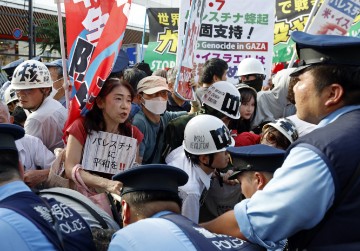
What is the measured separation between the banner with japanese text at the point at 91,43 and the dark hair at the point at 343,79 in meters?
1.90

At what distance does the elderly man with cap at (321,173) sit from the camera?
1685 mm

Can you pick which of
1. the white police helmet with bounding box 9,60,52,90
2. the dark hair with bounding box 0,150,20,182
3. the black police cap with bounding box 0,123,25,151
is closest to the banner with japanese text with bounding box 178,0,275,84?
the white police helmet with bounding box 9,60,52,90

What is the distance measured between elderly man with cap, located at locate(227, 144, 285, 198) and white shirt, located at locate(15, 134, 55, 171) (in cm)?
197

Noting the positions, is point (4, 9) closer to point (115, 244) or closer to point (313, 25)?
point (313, 25)

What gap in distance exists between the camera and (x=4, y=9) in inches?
712

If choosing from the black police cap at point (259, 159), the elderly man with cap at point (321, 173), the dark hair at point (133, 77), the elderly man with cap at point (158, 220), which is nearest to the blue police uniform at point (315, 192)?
the elderly man with cap at point (321, 173)

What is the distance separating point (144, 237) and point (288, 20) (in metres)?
→ 8.52

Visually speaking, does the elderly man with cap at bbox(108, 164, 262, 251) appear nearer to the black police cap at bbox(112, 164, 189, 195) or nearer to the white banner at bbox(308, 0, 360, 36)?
the black police cap at bbox(112, 164, 189, 195)

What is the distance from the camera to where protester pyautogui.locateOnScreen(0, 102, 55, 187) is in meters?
3.69

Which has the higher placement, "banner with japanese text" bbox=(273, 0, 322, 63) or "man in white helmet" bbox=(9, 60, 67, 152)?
"banner with japanese text" bbox=(273, 0, 322, 63)

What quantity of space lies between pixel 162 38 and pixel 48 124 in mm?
6212

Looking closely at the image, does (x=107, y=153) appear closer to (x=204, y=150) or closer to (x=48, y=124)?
(x=204, y=150)

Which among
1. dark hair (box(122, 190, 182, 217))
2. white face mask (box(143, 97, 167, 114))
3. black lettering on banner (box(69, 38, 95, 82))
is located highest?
black lettering on banner (box(69, 38, 95, 82))

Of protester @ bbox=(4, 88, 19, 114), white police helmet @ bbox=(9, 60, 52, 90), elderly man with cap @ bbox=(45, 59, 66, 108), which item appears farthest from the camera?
elderly man with cap @ bbox=(45, 59, 66, 108)
